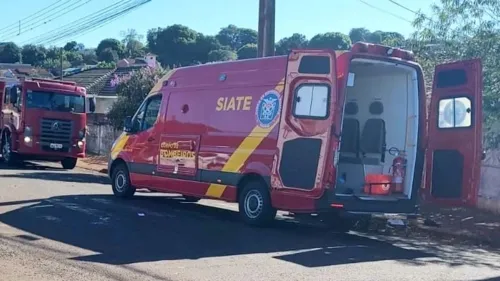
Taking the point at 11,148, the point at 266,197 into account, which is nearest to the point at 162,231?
the point at 266,197

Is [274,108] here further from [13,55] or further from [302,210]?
[13,55]

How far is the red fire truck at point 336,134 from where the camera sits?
1182cm

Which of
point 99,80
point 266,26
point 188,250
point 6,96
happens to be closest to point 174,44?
point 99,80

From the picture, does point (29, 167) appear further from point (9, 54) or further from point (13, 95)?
point (9, 54)

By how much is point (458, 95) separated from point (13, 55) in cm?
8087

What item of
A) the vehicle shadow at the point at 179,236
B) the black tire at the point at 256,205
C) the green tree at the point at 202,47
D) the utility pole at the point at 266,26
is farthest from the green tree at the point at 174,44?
the black tire at the point at 256,205

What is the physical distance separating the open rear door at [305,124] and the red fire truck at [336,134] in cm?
1

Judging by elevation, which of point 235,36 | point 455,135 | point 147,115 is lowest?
point 455,135

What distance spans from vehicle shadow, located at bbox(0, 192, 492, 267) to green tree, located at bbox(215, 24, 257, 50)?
53982 millimetres

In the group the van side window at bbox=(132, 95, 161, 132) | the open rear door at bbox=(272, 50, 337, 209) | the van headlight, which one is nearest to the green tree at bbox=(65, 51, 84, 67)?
the van headlight

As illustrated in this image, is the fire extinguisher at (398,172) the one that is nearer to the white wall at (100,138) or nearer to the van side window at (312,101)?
the van side window at (312,101)

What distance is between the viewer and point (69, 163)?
2542 cm

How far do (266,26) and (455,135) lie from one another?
7809 mm

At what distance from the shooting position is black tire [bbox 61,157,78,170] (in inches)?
993
